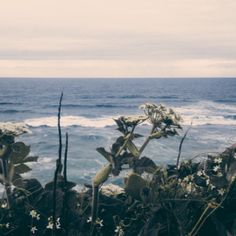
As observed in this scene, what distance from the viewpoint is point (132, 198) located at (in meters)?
2.62

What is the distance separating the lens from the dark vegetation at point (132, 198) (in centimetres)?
235

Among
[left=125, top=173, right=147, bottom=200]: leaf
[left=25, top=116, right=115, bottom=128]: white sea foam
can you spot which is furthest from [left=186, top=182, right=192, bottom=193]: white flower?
[left=25, top=116, right=115, bottom=128]: white sea foam

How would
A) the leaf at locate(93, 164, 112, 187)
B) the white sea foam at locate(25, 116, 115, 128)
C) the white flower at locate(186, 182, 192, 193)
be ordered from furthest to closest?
the white sea foam at locate(25, 116, 115, 128) → the white flower at locate(186, 182, 192, 193) → the leaf at locate(93, 164, 112, 187)

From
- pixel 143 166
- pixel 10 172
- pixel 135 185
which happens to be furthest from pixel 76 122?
pixel 135 185

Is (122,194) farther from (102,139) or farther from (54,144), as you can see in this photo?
(102,139)

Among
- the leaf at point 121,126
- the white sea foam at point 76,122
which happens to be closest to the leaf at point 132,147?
the leaf at point 121,126

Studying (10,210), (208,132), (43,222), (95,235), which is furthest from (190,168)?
(208,132)

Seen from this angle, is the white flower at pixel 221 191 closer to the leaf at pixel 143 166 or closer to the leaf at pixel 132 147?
the leaf at pixel 143 166

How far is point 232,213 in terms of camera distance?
94.8 inches

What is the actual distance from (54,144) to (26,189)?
37154mm

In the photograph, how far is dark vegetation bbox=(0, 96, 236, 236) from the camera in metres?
2.35

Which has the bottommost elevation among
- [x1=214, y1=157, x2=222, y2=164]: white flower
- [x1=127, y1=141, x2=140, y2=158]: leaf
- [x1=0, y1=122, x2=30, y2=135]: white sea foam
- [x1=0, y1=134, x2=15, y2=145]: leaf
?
[x1=214, y1=157, x2=222, y2=164]: white flower

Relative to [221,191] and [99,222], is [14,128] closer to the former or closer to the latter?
[99,222]

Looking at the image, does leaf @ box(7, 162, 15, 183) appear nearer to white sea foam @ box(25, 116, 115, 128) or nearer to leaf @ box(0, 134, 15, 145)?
leaf @ box(0, 134, 15, 145)
